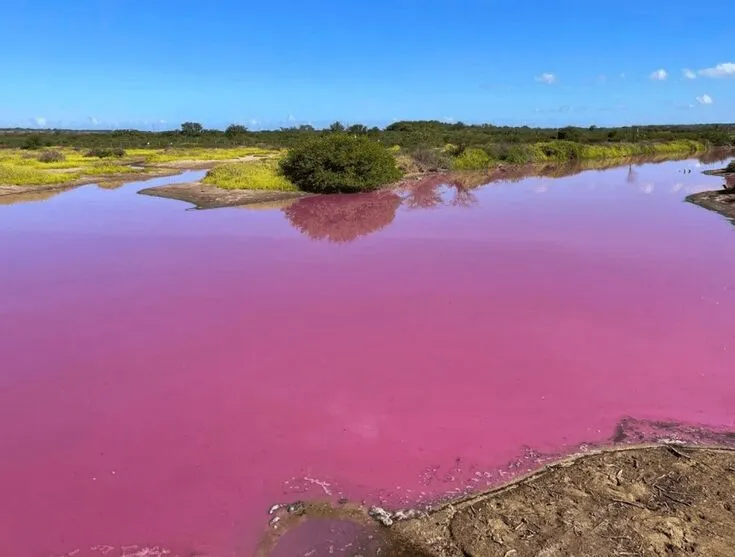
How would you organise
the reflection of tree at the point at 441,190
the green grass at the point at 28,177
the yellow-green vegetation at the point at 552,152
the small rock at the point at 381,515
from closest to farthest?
the small rock at the point at 381,515 < the reflection of tree at the point at 441,190 < the green grass at the point at 28,177 < the yellow-green vegetation at the point at 552,152

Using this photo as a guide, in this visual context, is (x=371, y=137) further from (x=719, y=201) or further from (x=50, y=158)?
(x=719, y=201)

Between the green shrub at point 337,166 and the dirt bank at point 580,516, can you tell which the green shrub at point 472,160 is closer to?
the green shrub at point 337,166

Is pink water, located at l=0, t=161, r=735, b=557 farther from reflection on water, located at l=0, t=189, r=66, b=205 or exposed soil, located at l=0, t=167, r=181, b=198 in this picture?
exposed soil, located at l=0, t=167, r=181, b=198

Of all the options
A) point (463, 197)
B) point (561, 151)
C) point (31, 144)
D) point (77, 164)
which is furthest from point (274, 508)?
point (31, 144)

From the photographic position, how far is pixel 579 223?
51.7 ft

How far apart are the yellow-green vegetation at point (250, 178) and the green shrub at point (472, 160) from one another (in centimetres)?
1195

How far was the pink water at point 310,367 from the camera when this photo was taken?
454 centimetres

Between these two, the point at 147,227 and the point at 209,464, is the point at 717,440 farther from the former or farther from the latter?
the point at 147,227

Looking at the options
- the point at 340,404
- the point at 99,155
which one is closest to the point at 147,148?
the point at 99,155

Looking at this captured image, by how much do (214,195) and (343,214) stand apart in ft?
18.1

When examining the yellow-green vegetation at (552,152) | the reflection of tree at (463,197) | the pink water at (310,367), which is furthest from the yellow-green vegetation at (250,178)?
the yellow-green vegetation at (552,152)

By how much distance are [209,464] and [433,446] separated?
194 cm

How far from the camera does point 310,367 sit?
22.0ft

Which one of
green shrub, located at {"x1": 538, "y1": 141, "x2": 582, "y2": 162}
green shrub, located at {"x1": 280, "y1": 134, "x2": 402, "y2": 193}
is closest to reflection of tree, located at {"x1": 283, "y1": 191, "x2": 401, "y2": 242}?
green shrub, located at {"x1": 280, "y1": 134, "x2": 402, "y2": 193}
